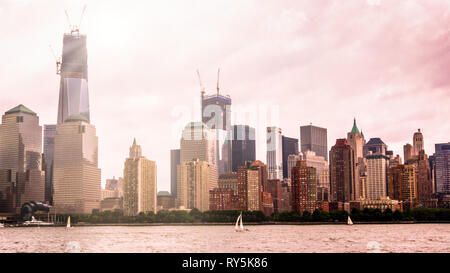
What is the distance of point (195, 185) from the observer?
101 meters

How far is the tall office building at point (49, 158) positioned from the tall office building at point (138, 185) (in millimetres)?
14835

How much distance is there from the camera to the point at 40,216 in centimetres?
9175

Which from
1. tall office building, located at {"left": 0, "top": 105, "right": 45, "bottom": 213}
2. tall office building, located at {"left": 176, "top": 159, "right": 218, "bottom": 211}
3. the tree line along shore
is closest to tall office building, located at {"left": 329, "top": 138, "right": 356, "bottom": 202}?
the tree line along shore

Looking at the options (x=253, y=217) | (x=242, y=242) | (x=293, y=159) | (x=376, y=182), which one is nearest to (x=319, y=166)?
(x=293, y=159)

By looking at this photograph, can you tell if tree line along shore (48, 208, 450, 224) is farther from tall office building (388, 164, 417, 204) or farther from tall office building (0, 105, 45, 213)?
tall office building (0, 105, 45, 213)

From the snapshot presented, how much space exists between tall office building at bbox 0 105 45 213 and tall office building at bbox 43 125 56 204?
540 inches

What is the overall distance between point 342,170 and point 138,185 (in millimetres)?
43333

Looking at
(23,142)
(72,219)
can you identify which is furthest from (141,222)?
(23,142)

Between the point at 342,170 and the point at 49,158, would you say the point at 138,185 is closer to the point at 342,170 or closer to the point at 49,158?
the point at 49,158

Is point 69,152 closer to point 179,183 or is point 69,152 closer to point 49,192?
point 49,192

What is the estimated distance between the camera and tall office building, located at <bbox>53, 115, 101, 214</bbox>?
103 meters

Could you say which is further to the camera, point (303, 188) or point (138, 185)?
point (138, 185)

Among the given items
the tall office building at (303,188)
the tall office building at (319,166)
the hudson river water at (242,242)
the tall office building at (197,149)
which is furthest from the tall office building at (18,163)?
the tall office building at (319,166)
